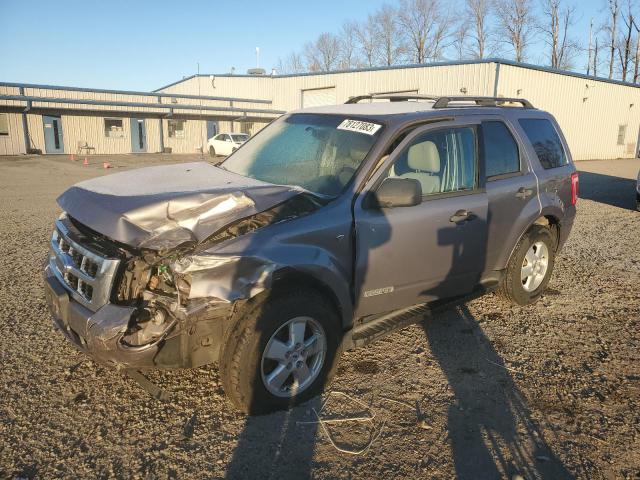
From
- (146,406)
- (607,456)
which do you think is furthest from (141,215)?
(607,456)

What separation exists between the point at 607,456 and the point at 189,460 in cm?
234

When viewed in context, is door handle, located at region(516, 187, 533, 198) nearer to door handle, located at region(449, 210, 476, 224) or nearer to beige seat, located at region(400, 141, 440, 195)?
door handle, located at region(449, 210, 476, 224)

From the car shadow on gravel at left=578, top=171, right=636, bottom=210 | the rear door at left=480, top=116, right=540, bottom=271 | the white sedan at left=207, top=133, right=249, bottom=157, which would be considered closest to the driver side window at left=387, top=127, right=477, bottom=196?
the rear door at left=480, top=116, right=540, bottom=271

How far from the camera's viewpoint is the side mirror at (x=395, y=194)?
338 centimetres

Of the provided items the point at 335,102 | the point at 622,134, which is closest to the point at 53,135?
the point at 335,102

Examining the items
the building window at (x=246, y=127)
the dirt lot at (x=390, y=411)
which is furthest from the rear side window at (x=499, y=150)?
the building window at (x=246, y=127)

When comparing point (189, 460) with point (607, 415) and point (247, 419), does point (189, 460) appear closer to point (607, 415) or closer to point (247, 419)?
point (247, 419)

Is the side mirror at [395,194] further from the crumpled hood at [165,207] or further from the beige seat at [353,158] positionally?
the crumpled hood at [165,207]

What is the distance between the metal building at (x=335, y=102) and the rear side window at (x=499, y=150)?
859 inches

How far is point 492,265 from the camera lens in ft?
14.9

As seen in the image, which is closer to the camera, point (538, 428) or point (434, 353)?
point (538, 428)

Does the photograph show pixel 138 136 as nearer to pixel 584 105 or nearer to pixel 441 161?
pixel 584 105

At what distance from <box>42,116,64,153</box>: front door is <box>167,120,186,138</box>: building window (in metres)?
7.12

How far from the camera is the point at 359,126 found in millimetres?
3904
